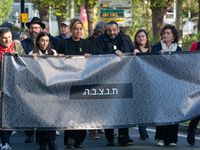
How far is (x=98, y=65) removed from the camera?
738 cm

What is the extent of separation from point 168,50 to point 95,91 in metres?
1.66

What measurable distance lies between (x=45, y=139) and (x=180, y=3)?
1446 cm

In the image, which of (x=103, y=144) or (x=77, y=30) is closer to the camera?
(x=77, y=30)

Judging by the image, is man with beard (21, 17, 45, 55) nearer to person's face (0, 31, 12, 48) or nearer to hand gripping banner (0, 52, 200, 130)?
person's face (0, 31, 12, 48)

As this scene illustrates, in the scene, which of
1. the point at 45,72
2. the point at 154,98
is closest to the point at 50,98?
the point at 45,72

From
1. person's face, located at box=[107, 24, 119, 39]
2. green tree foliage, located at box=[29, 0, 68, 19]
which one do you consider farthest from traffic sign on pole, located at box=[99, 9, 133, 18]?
person's face, located at box=[107, 24, 119, 39]

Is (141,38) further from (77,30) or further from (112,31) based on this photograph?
(77,30)

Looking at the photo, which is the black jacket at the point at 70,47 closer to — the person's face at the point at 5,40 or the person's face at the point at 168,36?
the person's face at the point at 5,40

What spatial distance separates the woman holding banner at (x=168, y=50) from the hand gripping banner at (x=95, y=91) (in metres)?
0.52

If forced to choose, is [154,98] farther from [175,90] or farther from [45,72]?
[45,72]

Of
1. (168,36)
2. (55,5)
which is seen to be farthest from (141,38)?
(55,5)

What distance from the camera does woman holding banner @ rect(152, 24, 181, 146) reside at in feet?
25.8

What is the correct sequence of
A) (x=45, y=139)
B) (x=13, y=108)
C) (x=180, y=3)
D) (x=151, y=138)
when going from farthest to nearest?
1. (x=180, y=3)
2. (x=151, y=138)
3. (x=45, y=139)
4. (x=13, y=108)

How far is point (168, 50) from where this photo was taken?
821 cm
